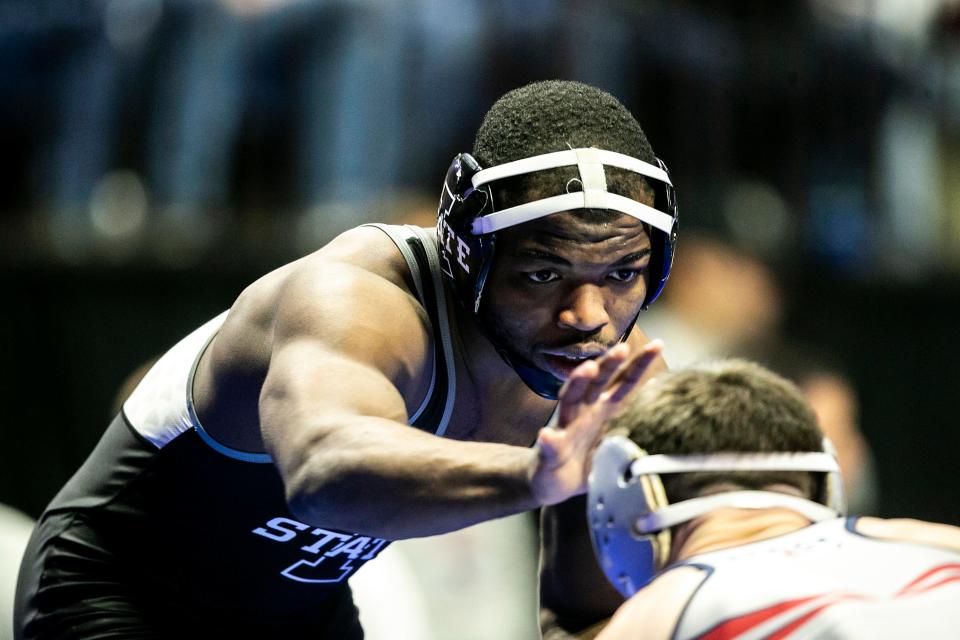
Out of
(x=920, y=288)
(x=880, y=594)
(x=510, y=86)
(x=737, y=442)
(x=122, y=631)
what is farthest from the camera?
(x=920, y=288)

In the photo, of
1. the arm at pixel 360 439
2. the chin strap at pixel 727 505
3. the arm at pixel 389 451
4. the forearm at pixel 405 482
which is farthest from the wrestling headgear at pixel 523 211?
the chin strap at pixel 727 505

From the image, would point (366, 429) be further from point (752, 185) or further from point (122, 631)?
point (752, 185)

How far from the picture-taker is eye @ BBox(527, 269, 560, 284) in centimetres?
295

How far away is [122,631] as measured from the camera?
325 cm

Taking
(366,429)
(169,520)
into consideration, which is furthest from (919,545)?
(169,520)

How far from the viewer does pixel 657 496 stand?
219cm

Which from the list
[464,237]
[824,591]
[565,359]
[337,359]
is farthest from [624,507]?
[464,237]

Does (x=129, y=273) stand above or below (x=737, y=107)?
below

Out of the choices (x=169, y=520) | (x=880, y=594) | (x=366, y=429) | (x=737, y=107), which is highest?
(x=737, y=107)

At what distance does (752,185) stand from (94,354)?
3.21 meters

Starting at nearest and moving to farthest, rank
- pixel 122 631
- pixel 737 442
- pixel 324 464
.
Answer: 1. pixel 737 442
2. pixel 324 464
3. pixel 122 631

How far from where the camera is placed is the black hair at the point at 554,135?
2.95 m

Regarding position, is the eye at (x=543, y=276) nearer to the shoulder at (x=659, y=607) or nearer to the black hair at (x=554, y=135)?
the black hair at (x=554, y=135)

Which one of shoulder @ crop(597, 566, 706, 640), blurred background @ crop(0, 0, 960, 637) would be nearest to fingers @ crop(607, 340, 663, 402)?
shoulder @ crop(597, 566, 706, 640)
